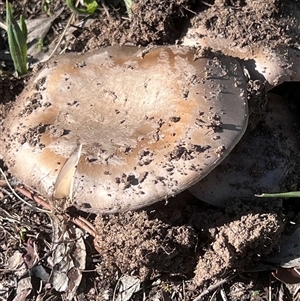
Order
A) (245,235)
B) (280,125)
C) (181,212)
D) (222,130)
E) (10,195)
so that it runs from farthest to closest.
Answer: (10,195)
(280,125)
(181,212)
(245,235)
(222,130)

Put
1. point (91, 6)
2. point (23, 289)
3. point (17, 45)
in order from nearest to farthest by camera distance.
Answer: point (23, 289), point (17, 45), point (91, 6)

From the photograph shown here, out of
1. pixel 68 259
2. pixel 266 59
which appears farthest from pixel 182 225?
pixel 266 59

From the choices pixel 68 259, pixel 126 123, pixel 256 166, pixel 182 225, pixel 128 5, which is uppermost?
pixel 128 5

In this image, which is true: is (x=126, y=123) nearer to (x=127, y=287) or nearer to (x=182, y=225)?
(x=182, y=225)

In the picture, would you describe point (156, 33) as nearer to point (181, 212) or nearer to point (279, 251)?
point (181, 212)

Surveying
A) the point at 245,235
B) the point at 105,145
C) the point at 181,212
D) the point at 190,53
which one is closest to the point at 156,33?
the point at 190,53

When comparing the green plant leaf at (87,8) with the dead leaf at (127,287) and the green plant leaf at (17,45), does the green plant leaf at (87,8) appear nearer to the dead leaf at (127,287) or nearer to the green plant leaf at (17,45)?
the green plant leaf at (17,45)

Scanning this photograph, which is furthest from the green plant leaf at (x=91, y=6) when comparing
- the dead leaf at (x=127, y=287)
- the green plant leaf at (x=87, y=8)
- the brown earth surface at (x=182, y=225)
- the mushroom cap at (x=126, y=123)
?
the dead leaf at (x=127, y=287)
